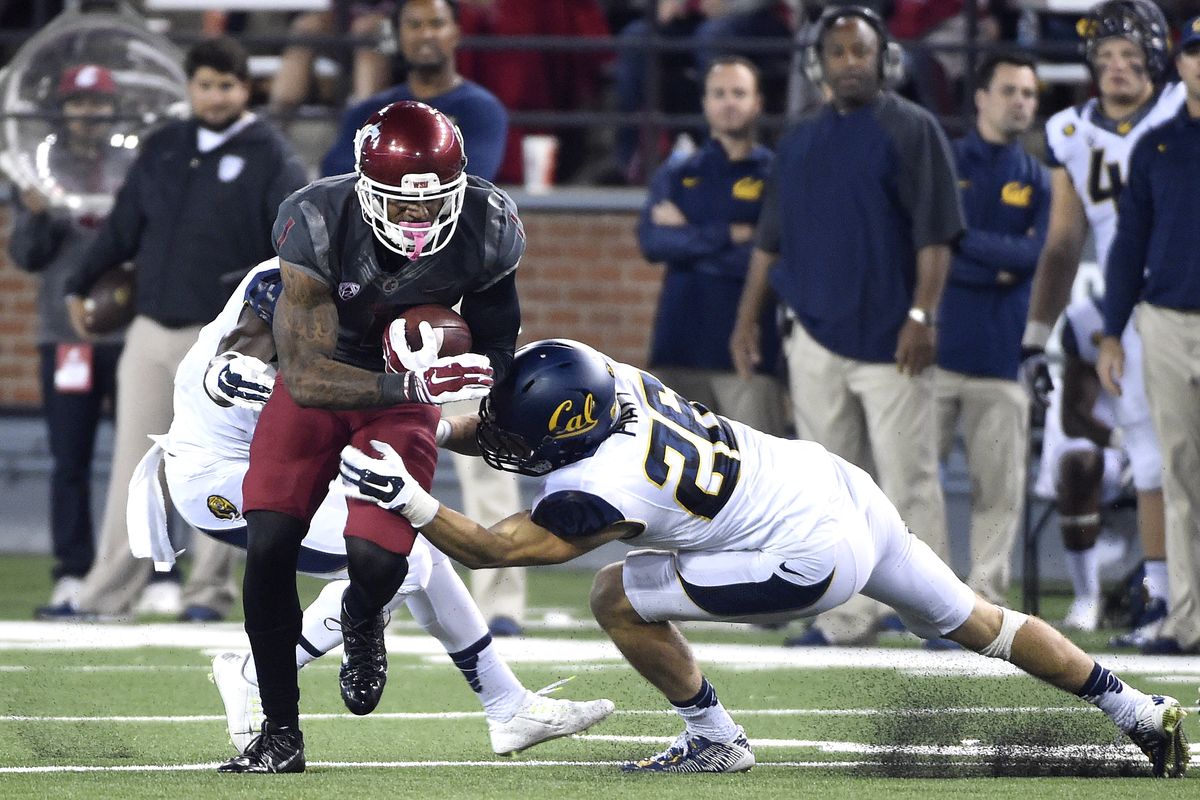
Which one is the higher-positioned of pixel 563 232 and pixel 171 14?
pixel 171 14

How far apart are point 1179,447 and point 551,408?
10.5ft

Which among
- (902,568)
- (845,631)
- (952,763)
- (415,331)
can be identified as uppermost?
(415,331)

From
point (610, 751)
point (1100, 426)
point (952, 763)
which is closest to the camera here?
point (952, 763)

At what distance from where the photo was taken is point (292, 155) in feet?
26.5

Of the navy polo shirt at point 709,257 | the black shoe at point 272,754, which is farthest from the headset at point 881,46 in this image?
the black shoe at point 272,754

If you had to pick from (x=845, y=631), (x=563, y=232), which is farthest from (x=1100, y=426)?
(x=563, y=232)

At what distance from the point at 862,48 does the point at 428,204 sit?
306 cm

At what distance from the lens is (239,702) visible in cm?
540

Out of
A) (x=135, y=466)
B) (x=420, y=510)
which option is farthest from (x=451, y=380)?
(x=135, y=466)

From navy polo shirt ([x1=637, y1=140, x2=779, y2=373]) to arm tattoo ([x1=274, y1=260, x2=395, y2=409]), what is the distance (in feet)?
11.5

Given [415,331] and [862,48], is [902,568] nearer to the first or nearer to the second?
[415,331]

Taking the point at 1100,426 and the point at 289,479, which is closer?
the point at 289,479

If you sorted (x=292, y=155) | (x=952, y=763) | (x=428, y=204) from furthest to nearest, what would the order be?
(x=292, y=155) < (x=952, y=763) < (x=428, y=204)

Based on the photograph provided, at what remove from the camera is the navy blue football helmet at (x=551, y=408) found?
4.95m
